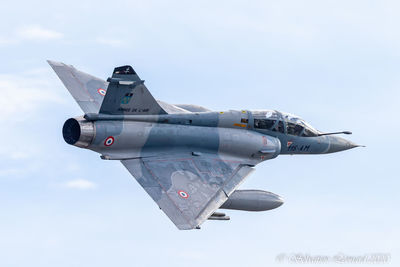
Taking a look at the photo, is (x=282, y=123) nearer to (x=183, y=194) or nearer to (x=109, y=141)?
(x=183, y=194)

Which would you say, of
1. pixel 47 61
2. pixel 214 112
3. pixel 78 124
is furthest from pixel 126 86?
pixel 47 61

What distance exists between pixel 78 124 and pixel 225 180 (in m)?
5.85

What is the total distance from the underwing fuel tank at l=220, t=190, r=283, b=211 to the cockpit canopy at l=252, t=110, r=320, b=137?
3062 mm

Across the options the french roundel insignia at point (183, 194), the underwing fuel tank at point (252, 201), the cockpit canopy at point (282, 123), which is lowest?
the underwing fuel tank at point (252, 201)

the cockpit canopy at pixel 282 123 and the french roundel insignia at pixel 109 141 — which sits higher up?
the cockpit canopy at pixel 282 123

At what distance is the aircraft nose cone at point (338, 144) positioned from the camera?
34562 mm

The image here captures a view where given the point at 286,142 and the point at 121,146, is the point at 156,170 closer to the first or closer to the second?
the point at 121,146

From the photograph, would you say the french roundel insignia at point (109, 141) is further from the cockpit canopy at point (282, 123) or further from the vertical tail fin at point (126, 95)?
the cockpit canopy at point (282, 123)

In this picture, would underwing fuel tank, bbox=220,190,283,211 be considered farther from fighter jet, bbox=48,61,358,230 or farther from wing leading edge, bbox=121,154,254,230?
wing leading edge, bbox=121,154,254,230

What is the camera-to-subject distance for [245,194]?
3056 cm

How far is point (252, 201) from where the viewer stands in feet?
100

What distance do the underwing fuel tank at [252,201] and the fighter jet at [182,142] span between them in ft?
0.13

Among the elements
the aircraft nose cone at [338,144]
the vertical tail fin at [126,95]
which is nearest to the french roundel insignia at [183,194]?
the vertical tail fin at [126,95]

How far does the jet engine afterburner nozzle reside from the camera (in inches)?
1112
